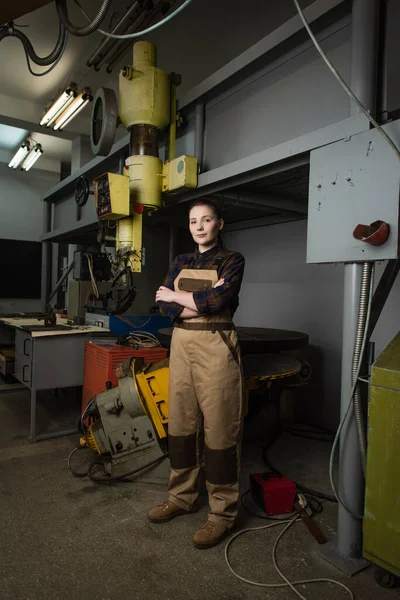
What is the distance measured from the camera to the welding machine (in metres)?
1.98

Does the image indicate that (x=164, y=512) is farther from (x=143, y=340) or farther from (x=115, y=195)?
(x=115, y=195)

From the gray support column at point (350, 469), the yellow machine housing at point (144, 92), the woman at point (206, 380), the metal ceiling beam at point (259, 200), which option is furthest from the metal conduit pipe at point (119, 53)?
the gray support column at point (350, 469)

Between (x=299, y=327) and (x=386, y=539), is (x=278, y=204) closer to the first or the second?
(x=299, y=327)

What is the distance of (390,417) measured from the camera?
4.68ft

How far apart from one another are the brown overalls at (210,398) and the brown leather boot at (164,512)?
177 mm

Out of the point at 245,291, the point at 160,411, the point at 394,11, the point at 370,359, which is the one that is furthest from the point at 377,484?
the point at 245,291

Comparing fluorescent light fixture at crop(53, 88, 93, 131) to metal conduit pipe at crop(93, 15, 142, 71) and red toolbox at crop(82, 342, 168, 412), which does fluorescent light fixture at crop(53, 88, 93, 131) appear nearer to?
metal conduit pipe at crop(93, 15, 142, 71)

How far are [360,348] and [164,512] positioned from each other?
3.89ft

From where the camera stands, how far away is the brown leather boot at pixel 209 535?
66.5 inches

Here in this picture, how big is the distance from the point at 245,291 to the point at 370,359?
261cm

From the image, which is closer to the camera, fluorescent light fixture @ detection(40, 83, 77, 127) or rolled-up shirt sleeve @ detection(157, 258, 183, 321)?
rolled-up shirt sleeve @ detection(157, 258, 183, 321)

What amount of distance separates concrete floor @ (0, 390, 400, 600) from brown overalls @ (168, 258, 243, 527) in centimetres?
21

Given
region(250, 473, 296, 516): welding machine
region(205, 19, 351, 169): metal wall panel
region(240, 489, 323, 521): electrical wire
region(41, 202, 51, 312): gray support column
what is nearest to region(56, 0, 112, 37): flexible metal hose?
region(205, 19, 351, 169): metal wall panel

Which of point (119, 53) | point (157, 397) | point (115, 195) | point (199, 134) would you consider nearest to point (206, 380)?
point (157, 397)
